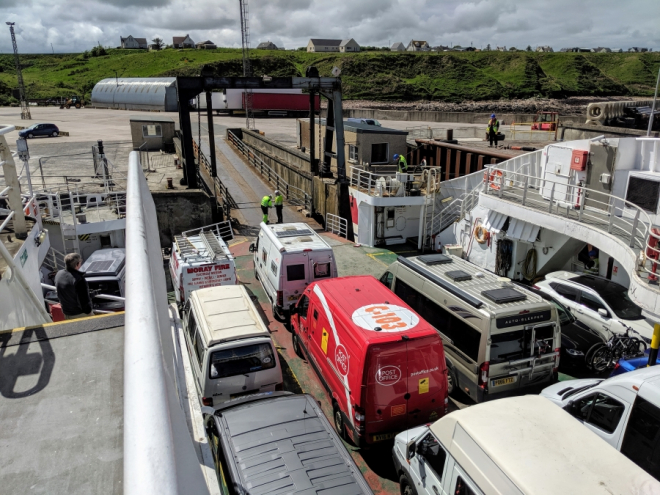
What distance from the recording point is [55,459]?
2.43 meters

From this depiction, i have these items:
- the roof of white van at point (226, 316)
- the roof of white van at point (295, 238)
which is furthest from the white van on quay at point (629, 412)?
the roof of white van at point (295, 238)

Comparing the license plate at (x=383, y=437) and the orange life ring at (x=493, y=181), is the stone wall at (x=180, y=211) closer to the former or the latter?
the orange life ring at (x=493, y=181)

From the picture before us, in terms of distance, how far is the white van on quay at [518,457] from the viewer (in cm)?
484

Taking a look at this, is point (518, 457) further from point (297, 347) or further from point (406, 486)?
point (297, 347)

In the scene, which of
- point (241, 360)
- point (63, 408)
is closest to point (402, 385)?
point (241, 360)

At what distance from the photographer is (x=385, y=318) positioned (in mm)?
8156

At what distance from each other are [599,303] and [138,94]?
65.6 metres

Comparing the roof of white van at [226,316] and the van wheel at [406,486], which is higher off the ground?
the roof of white van at [226,316]

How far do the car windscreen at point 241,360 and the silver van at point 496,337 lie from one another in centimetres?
353

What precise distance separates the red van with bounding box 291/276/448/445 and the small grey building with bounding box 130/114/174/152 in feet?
93.0

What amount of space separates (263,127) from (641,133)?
117 ft

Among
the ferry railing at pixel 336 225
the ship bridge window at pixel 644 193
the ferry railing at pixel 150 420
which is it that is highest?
the ferry railing at pixel 150 420

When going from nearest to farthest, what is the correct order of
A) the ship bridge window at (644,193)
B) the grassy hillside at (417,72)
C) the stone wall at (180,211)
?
the ship bridge window at (644,193) < the stone wall at (180,211) < the grassy hillside at (417,72)

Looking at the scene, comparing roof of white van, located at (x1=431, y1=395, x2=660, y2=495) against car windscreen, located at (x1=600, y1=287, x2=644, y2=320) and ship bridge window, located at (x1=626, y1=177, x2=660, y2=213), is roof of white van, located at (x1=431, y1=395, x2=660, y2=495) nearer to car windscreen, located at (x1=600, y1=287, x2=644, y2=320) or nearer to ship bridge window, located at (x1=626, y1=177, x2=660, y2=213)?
car windscreen, located at (x1=600, y1=287, x2=644, y2=320)
